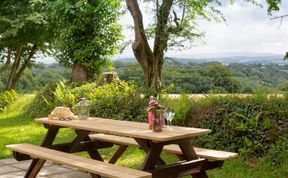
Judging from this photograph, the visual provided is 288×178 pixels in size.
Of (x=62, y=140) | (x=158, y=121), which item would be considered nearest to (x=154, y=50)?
(x=62, y=140)

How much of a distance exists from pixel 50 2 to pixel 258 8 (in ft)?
22.9

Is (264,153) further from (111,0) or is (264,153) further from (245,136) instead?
(111,0)

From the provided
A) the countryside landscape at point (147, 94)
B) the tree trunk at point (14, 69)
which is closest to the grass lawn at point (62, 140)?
the countryside landscape at point (147, 94)

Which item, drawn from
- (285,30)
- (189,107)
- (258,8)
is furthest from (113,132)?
(258,8)

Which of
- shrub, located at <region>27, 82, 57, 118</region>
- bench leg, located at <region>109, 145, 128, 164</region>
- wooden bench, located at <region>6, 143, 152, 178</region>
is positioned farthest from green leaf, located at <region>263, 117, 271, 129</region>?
shrub, located at <region>27, 82, 57, 118</region>

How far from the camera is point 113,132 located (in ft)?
14.7

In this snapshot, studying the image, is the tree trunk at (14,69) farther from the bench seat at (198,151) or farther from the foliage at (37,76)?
the bench seat at (198,151)

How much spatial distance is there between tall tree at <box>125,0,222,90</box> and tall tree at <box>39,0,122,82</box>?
2.57 m

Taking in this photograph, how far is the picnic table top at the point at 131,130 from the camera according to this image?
4.09 meters

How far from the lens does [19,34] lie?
16.1 meters

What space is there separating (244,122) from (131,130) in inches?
102

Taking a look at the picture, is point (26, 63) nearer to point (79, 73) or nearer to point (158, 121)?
point (79, 73)

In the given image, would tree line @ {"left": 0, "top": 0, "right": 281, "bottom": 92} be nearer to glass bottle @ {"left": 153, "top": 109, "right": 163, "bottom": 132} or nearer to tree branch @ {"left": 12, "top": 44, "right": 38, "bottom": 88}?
tree branch @ {"left": 12, "top": 44, "right": 38, "bottom": 88}

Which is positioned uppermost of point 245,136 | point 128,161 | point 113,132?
point 113,132
